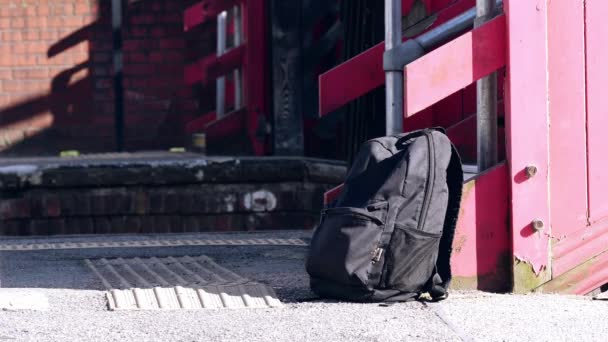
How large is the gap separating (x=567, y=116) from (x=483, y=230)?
1.53ft

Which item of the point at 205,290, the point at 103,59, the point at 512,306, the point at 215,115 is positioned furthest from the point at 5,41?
the point at 512,306

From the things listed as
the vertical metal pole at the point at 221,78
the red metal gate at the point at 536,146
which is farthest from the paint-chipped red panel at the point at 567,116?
the vertical metal pole at the point at 221,78

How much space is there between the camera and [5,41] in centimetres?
942

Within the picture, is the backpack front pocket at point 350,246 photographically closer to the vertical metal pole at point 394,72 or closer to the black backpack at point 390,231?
the black backpack at point 390,231

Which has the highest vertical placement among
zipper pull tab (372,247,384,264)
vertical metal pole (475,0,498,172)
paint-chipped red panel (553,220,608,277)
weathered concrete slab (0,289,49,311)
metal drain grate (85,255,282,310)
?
vertical metal pole (475,0,498,172)

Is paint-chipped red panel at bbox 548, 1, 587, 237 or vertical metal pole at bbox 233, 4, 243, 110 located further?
vertical metal pole at bbox 233, 4, 243, 110

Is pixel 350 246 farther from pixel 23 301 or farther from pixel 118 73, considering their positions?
pixel 118 73

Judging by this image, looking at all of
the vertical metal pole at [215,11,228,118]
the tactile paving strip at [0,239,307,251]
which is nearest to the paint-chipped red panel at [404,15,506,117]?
the tactile paving strip at [0,239,307,251]

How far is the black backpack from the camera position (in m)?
3.95

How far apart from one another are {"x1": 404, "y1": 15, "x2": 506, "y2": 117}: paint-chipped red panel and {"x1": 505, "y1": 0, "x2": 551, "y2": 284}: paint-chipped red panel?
0.05 m

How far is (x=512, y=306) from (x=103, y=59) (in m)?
6.00

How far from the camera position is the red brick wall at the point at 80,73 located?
371 inches

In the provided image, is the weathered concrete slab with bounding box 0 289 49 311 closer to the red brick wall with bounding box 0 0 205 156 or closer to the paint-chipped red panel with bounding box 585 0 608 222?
the paint-chipped red panel with bounding box 585 0 608 222

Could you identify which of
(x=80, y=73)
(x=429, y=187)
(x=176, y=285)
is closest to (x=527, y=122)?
(x=429, y=187)
